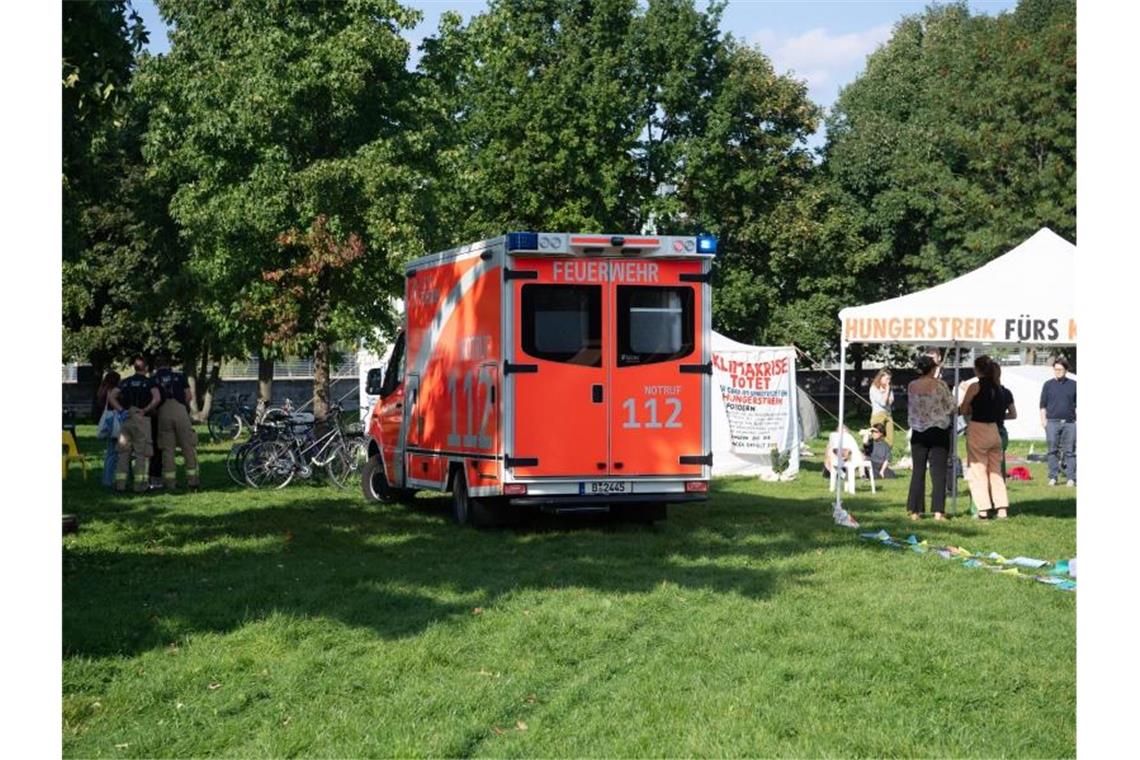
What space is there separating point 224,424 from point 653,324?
24.9 m

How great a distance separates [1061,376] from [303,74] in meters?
15.1

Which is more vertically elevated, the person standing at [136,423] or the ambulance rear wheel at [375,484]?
the person standing at [136,423]

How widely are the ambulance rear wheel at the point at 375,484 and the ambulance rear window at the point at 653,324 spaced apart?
17.8 ft

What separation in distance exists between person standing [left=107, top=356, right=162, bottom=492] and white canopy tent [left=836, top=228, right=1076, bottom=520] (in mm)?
9749

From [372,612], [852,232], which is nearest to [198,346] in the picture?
[852,232]

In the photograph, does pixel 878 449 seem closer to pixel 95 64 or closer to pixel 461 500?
pixel 461 500

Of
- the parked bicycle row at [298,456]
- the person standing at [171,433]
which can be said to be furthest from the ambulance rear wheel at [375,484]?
the person standing at [171,433]

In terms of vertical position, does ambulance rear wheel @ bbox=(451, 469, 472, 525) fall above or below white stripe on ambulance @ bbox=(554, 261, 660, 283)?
below

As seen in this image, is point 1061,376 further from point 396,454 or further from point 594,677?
point 594,677

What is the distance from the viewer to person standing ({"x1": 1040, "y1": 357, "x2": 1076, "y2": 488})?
2231 cm

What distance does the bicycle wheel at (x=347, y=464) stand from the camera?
2114 cm

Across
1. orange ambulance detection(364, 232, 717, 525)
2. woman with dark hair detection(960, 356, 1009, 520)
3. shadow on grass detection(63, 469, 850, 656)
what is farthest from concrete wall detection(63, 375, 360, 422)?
orange ambulance detection(364, 232, 717, 525)

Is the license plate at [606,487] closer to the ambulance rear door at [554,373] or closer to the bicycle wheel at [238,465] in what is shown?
the ambulance rear door at [554,373]

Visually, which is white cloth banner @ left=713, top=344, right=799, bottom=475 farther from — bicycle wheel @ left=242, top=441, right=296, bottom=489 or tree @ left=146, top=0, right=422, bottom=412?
tree @ left=146, top=0, right=422, bottom=412
